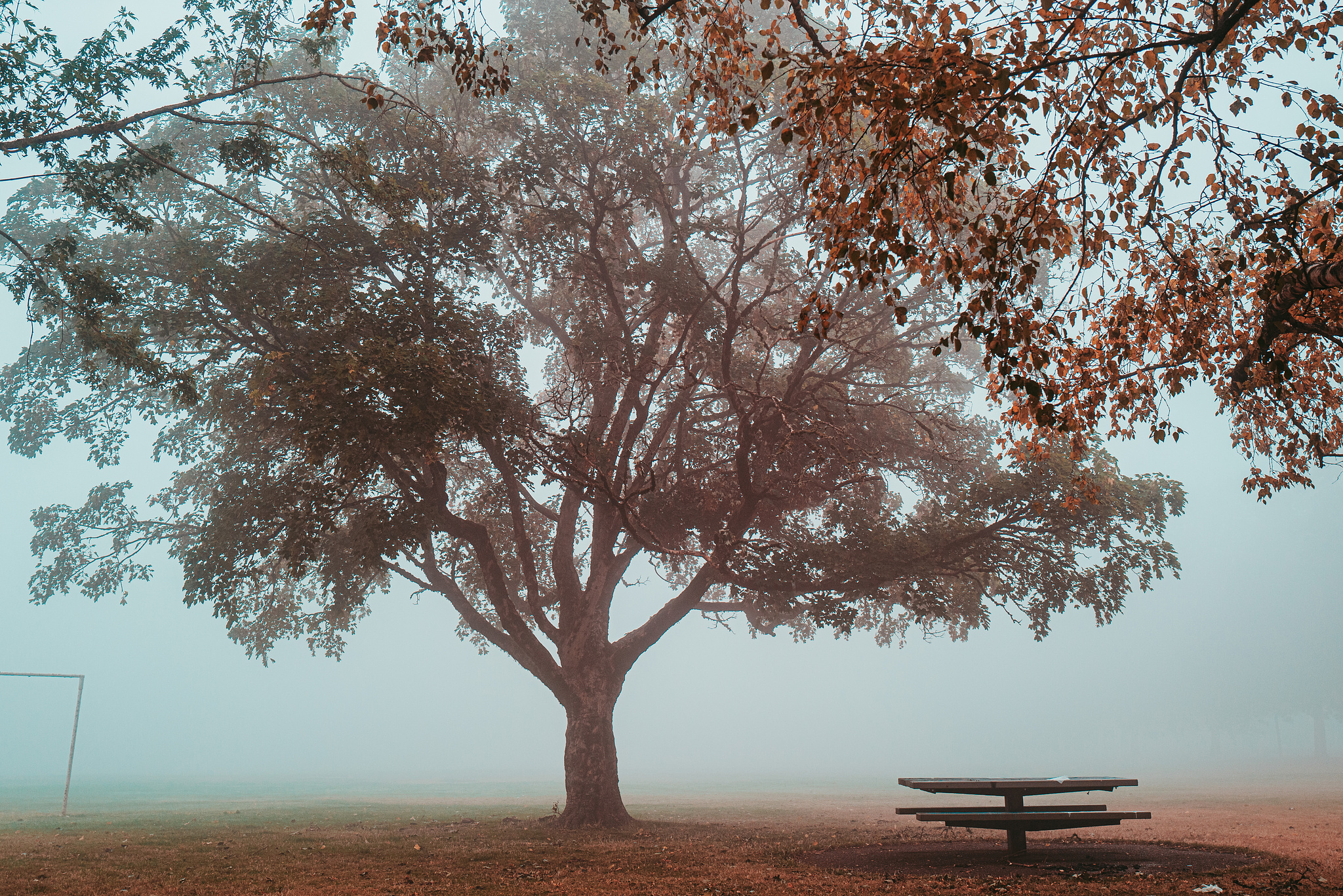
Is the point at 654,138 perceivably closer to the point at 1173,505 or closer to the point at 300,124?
the point at 300,124

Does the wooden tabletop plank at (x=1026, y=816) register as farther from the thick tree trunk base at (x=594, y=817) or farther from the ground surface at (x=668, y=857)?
the thick tree trunk base at (x=594, y=817)

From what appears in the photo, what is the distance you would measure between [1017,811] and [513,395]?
31.3 feet

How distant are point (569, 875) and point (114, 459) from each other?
42.5 ft

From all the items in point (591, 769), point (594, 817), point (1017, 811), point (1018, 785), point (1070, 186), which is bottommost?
point (594, 817)

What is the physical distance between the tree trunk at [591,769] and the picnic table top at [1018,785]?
741 cm

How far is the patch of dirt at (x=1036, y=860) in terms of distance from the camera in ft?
23.1

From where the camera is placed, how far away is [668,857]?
9055 millimetres

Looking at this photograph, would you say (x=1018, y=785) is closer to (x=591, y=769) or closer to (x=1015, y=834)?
(x=1015, y=834)

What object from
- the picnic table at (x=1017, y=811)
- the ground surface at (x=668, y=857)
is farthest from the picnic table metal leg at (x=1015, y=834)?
the ground surface at (x=668, y=857)

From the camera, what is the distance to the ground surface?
21.8 feet

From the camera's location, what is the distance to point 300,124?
1465 centimetres

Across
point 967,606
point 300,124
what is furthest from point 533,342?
point 967,606

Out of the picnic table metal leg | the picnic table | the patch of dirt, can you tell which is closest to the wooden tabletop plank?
the picnic table

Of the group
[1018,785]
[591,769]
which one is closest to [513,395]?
[591,769]
